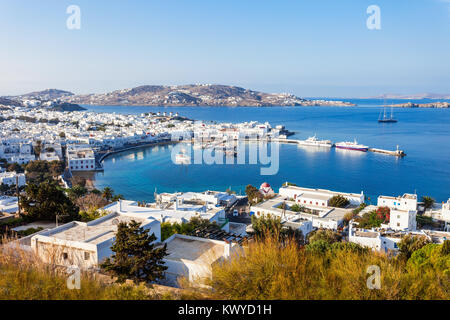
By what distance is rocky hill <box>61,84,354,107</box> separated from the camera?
101 m

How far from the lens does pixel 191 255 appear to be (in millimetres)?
4484

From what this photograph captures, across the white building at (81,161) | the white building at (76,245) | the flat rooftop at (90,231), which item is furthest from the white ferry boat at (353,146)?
the white building at (76,245)

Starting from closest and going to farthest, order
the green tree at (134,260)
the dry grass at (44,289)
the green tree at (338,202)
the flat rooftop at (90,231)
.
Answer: the dry grass at (44,289), the green tree at (134,260), the flat rooftop at (90,231), the green tree at (338,202)

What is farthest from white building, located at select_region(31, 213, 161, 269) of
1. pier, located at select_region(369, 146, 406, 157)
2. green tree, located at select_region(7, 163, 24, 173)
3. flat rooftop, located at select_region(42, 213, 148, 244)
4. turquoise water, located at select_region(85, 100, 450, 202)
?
pier, located at select_region(369, 146, 406, 157)

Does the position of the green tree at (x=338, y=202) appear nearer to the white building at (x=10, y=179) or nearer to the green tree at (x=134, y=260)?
the green tree at (x=134, y=260)

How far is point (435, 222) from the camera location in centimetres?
1051

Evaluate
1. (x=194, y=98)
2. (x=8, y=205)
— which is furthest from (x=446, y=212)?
(x=194, y=98)

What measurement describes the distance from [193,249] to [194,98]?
335 feet

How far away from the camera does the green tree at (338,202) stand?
12086mm

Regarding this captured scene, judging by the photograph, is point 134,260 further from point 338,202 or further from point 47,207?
point 338,202

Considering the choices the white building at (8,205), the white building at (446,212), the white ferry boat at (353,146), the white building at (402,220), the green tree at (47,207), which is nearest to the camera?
the green tree at (47,207)

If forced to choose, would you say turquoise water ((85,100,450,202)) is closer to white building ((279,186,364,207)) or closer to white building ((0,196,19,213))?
white building ((279,186,364,207))

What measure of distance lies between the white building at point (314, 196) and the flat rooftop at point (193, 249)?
803cm
